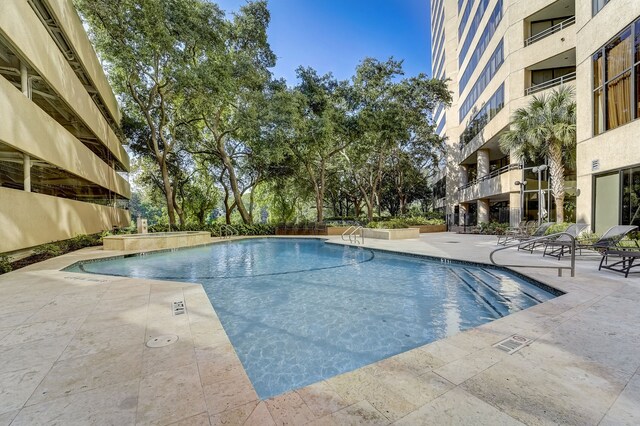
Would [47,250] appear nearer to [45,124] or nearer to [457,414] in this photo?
[45,124]

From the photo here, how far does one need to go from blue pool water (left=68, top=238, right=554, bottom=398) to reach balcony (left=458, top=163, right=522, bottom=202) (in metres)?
11.1

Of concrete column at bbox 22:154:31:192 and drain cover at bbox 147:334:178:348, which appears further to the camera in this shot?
concrete column at bbox 22:154:31:192

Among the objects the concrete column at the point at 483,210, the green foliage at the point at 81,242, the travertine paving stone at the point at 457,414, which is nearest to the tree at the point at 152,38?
the green foliage at the point at 81,242

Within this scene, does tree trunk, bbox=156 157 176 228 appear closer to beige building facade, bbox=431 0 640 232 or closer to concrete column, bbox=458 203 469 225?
beige building facade, bbox=431 0 640 232

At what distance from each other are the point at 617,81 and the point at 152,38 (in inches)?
729

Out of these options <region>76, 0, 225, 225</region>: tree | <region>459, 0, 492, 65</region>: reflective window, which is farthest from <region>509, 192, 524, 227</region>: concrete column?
<region>76, 0, 225, 225</region>: tree

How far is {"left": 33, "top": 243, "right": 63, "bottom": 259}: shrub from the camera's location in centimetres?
895

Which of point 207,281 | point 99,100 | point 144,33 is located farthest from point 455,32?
point 207,281

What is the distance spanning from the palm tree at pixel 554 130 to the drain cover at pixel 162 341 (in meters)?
14.6

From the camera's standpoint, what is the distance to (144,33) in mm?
13070

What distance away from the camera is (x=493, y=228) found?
1795cm

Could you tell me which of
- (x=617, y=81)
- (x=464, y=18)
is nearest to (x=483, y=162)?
(x=617, y=81)

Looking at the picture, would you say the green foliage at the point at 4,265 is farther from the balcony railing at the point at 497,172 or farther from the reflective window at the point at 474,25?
the reflective window at the point at 474,25

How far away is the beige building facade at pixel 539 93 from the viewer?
8.62 m
